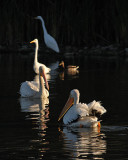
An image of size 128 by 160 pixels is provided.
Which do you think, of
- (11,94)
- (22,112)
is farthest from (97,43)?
(22,112)

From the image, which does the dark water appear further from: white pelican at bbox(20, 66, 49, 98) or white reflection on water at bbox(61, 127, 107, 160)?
white pelican at bbox(20, 66, 49, 98)

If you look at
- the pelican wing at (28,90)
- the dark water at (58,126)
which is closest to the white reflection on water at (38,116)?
the dark water at (58,126)

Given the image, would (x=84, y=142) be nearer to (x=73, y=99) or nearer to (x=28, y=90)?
(x=73, y=99)

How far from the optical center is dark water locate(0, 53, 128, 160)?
23.8 feet

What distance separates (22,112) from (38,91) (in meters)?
2.17

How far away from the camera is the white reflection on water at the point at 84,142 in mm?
7155

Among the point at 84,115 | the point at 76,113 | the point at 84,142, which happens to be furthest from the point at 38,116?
the point at 84,142

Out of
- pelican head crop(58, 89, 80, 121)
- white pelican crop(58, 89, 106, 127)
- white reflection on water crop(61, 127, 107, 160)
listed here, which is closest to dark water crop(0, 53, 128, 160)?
white reflection on water crop(61, 127, 107, 160)

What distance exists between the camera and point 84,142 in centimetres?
785

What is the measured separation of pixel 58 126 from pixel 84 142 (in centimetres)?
130

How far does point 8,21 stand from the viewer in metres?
28.9

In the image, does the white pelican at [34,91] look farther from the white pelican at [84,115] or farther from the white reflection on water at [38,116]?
the white pelican at [84,115]

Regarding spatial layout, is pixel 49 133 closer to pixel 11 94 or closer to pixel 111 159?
pixel 111 159

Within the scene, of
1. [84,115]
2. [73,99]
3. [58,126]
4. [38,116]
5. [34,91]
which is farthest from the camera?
[34,91]
